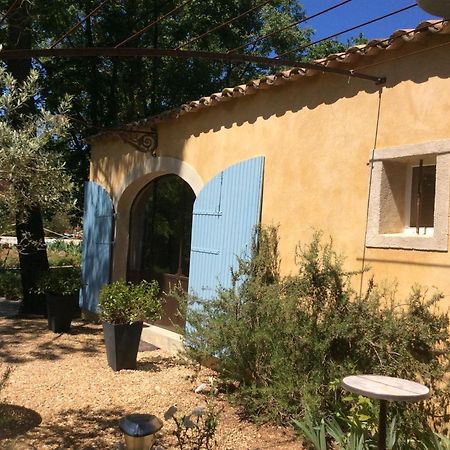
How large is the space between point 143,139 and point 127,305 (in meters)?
2.64

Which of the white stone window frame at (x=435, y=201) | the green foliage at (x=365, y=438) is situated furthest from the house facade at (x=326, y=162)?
the green foliage at (x=365, y=438)

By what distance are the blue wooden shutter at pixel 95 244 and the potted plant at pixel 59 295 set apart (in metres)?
0.64

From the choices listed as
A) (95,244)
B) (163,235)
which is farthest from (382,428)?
(95,244)

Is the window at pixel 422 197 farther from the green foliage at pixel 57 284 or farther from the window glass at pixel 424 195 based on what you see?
the green foliage at pixel 57 284

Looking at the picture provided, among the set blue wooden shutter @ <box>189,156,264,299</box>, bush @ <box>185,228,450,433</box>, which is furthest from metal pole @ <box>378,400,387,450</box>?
blue wooden shutter @ <box>189,156,264,299</box>

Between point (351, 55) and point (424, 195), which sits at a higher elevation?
point (351, 55)

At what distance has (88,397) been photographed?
16.2 feet

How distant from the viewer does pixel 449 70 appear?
12.8ft

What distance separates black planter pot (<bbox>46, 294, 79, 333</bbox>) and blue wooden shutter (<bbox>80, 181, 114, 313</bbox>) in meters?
0.68

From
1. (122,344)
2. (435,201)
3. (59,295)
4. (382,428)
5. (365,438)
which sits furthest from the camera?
(59,295)

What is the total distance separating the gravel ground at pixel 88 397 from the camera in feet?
13.2

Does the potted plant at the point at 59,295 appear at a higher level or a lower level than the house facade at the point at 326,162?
lower

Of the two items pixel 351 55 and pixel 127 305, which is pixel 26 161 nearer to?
pixel 127 305

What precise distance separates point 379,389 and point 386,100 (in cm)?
243
